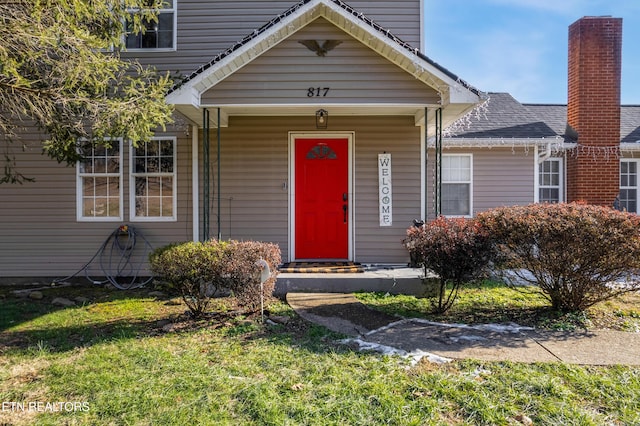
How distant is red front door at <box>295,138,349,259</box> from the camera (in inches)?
300

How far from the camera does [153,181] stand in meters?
7.67

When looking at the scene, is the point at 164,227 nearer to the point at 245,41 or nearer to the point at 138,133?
the point at 138,133

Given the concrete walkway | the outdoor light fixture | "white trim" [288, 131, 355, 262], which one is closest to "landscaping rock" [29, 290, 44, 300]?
"white trim" [288, 131, 355, 262]

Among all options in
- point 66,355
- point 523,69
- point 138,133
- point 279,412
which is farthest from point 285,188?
point 523,69

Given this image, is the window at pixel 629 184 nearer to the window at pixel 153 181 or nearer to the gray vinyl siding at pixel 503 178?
the gray vinyl siding at pixel 503 178

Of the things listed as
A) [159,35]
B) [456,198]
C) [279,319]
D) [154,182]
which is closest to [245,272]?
[279,319]

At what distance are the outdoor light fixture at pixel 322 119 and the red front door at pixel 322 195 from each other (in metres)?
0.28

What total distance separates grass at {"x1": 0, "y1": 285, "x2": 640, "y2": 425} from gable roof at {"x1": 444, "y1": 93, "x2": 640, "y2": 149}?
16.8 ft

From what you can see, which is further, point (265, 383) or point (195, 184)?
point (195, 184)

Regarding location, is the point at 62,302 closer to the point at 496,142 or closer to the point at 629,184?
the point at 496,142

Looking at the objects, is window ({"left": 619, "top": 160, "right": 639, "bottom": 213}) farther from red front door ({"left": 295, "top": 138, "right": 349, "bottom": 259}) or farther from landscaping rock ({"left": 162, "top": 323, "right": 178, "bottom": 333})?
landscaping rock ({"left": 162, "top": 323, "right": 178, "bottom": 333})

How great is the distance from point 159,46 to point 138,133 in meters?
3.56

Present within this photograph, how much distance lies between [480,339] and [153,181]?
20.4 ft

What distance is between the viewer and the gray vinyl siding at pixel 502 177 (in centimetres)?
920
